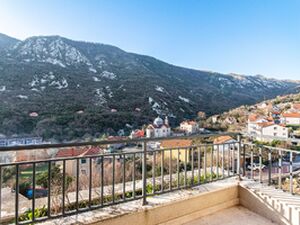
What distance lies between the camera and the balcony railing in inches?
71.9

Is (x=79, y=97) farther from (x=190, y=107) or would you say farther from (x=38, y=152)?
(x=38, y=152)

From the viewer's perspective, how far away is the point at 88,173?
217 cm

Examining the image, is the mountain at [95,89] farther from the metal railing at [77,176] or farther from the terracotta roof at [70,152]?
the terracotta roof at [70,152]

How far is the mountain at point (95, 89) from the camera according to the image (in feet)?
48.0

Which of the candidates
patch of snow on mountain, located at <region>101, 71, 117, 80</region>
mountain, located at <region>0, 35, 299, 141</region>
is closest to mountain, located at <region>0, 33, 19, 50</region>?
mountain, located at <region>0, 35, 299, 141</region>

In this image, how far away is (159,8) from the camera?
14242 mm

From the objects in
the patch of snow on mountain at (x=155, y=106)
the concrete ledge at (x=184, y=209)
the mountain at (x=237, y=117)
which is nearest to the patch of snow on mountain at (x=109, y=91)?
the patch of snow on mountain at (x=155, y=106)

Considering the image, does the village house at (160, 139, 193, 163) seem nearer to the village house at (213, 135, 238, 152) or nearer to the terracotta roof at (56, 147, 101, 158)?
the village house at (213, 135, 238, 152)

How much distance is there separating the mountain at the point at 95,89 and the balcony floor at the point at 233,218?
6.77 m

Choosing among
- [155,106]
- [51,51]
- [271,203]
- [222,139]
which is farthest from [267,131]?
[51,51]

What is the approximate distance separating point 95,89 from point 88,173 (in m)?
22.0

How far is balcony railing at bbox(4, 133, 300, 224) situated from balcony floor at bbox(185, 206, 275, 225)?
1.30 ft

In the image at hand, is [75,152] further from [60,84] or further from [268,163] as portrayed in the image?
[60,84]

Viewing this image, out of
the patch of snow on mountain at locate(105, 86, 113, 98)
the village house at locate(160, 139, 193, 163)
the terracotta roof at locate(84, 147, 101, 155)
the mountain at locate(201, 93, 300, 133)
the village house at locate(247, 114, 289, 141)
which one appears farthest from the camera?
the patch of snow on mountain at locate(105, 86, 113, 98)
